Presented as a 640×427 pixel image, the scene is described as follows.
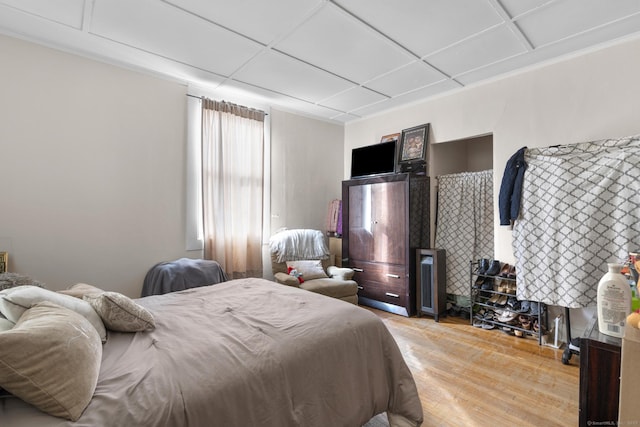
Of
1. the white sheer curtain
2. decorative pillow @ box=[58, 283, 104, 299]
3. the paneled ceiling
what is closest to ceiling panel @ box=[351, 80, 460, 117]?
the paneled ceiling

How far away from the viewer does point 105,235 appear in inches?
115

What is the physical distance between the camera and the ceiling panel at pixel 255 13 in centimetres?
210

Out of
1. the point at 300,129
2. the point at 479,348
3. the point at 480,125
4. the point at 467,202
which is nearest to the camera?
the point at 479,348

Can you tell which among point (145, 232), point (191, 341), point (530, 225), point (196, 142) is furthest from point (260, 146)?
point (530, 225)

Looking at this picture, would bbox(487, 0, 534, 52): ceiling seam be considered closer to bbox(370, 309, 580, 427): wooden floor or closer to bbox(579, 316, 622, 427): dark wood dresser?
bbox(579, 316, 622, 427): dark wood dresser

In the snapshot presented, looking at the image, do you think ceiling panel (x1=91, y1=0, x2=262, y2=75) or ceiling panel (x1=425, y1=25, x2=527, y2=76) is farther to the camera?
ceiling panel (x1=425, y1=25, x2=527, y2=76)

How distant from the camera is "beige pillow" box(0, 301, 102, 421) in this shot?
89 centimetres

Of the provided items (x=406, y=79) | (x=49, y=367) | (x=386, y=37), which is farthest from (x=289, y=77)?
(x=49, y=367)

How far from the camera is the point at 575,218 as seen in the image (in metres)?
2.68

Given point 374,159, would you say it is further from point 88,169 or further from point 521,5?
point 88,169

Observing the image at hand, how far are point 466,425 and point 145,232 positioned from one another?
10.5 ft

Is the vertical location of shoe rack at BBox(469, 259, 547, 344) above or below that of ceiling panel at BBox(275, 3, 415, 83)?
below

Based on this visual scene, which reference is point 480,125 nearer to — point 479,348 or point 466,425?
point 479,348

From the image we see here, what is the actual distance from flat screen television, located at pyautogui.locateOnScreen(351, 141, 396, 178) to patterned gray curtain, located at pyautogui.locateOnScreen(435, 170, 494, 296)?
0.76 metres
